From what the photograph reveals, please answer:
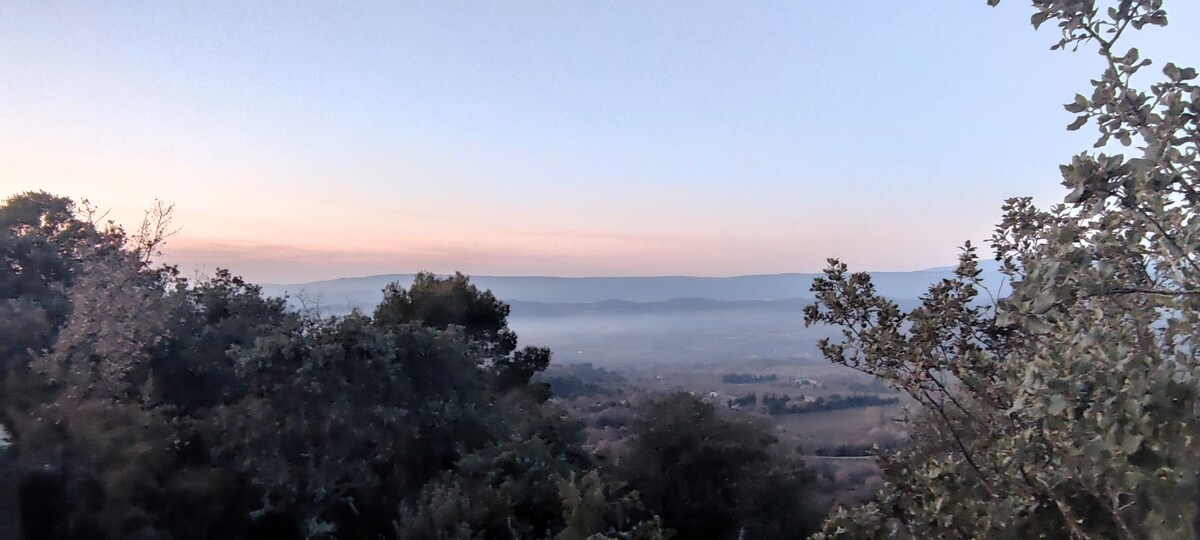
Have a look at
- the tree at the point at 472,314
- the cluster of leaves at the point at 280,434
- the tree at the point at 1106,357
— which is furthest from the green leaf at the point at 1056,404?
the tree at the point at 472,314

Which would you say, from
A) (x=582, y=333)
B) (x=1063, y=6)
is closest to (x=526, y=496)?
(x=1063, y=6)

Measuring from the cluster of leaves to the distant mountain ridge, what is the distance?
212cm

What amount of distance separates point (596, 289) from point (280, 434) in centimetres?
4318

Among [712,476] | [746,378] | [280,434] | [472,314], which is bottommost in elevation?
[746,378]

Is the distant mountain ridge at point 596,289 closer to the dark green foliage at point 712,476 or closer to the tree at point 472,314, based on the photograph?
the tree at point 472,314

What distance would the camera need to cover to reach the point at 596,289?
2092 inches

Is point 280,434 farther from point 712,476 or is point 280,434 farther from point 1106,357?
point 1106,357

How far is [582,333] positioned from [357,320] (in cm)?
2862

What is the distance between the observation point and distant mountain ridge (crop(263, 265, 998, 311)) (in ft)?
52.2

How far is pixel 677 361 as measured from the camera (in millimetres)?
32719

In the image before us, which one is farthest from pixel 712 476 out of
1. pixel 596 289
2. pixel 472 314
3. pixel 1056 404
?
pixel 596 289

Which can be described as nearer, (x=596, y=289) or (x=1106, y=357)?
(x=1106, y=357)

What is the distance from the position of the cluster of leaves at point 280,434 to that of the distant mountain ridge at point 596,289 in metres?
2.12

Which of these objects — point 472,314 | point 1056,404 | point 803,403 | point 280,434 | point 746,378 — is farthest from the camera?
point 746,378
